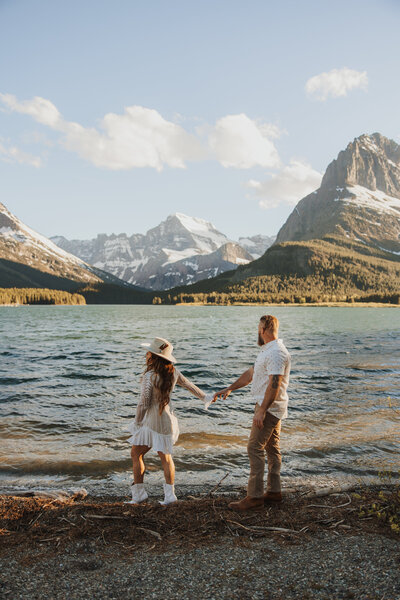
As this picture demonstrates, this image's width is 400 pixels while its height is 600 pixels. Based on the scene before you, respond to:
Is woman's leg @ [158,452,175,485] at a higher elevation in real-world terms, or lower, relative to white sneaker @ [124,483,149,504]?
higher

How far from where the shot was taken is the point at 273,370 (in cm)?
758

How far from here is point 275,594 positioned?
504 cm

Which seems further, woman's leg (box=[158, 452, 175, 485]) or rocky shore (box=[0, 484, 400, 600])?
woman's leg (box=[158, 452, 175, 485])

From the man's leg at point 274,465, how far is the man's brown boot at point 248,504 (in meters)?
0.35

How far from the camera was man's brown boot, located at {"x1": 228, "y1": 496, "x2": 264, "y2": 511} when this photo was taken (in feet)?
25.3

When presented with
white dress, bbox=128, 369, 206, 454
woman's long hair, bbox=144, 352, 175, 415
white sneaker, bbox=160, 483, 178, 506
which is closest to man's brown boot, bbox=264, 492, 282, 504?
white sneaker, bbox=160, 483, 178, 506

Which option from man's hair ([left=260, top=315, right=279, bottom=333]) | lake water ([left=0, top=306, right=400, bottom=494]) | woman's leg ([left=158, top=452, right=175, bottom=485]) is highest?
man's hair ([left=260, top=315, right=279, bottom=333])

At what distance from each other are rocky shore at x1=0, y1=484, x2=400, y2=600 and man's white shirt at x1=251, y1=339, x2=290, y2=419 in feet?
6.17

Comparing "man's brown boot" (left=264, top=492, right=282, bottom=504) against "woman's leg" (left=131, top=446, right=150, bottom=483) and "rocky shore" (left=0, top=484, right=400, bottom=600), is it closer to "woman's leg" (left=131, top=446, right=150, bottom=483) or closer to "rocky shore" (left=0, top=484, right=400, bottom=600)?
"rocky shore" (left=0, top=484, right=400, bottom=600)

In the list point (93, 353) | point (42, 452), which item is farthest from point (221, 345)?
Answer: point (42, 452)

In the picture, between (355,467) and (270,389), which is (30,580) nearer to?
(270,389)

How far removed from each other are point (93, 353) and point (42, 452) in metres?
26.6

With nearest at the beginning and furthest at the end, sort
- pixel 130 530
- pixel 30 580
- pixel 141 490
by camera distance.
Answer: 1. pixel 30 580
2. pixel 130 530
3. pixel 141 490

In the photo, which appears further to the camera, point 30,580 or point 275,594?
point 30,580
